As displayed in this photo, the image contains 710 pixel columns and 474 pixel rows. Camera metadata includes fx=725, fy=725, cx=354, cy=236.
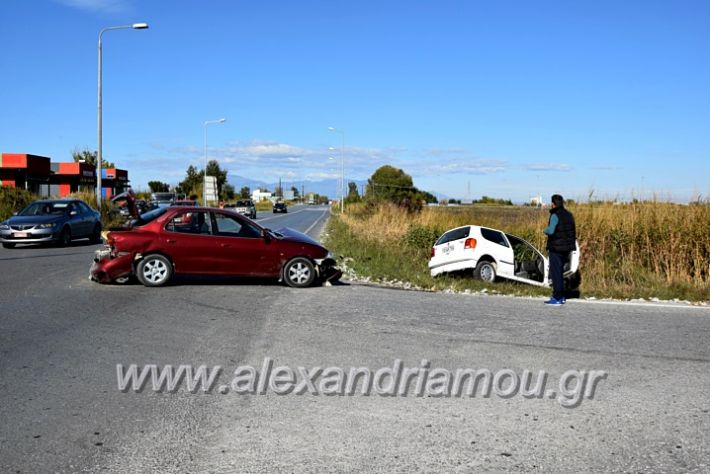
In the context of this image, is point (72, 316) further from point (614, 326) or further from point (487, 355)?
point (614, 326)

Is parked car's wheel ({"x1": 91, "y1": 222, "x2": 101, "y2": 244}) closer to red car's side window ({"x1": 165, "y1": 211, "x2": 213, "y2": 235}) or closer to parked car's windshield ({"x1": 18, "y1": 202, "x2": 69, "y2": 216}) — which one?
parked car's windshield ({"x1": 18, "y1": 202, "x2": 69, "y2": 216})

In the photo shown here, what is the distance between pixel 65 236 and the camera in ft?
75.0

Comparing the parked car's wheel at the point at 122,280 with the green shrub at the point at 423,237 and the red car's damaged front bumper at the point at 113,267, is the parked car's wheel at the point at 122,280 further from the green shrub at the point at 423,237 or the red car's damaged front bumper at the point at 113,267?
the green shrub at the point at 423,237

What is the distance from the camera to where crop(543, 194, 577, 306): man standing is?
A: 39.3 ft

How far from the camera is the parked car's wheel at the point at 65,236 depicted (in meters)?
22.7

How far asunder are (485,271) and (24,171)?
51578 mm

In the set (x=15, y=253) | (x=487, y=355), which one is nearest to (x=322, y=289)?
(x=487, y=355)

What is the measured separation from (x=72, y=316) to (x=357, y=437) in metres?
5.92

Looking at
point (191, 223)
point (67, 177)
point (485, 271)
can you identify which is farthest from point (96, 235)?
point (67, 177)

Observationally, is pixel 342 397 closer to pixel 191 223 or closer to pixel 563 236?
pixel 563 236

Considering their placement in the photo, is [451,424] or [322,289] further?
[322,289]

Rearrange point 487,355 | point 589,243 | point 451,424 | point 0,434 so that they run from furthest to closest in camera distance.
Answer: point 589,243 < point 487,355 < point 451,424 < point 0,434

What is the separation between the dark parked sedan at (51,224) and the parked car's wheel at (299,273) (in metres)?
11.8

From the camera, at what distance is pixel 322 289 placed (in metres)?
13.0
